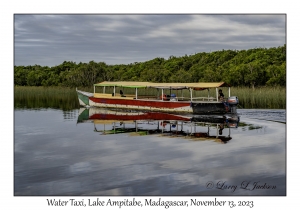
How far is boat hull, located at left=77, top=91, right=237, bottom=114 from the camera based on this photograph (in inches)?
1129

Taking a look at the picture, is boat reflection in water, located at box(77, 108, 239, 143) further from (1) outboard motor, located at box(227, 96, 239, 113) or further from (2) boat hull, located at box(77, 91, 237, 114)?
(2) boat hull, located at box(77, 91, 237, 114)

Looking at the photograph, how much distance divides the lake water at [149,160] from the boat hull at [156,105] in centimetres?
512

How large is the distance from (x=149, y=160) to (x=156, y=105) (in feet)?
56.5

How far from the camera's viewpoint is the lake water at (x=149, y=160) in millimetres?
11438


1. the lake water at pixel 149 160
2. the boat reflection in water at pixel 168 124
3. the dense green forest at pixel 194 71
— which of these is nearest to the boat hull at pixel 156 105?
the boat reflection in water at pixel 168 124

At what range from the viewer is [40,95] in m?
55.5

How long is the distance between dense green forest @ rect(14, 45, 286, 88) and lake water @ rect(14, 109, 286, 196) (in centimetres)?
2853

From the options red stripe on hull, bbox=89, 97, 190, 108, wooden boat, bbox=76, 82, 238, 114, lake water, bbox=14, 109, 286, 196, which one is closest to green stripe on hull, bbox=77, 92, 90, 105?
wooden boat, bbox=76, 82, 238, 114

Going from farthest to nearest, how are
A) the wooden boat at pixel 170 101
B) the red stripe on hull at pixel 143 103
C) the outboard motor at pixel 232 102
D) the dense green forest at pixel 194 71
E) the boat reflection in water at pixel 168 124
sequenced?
the dense green forest at pixel 194 71, the red stripe on hull at pixel 143 103, the wooden boat at pixel 170 101, the outboard motor at pixel 232 102, the boat reflection in water at pixel 168 124

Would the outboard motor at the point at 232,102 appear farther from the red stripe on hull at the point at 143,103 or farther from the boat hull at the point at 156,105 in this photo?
the red stripe on hull at the point at 143,103
